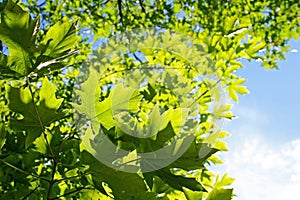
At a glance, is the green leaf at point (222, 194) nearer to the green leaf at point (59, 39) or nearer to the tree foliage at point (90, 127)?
the tree foliage at point (90, 127)

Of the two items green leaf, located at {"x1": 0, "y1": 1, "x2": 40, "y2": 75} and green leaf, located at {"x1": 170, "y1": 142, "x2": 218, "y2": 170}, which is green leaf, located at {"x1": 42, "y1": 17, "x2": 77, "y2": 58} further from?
green leaf, located at {"x1": 170, "y1": 142, "x2": 218, "y2": 170}

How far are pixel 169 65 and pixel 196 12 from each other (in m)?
3.05

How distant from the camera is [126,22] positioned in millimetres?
5164

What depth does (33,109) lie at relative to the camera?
0.96 meters

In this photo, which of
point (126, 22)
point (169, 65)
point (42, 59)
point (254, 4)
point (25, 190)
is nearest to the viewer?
point (42, 59)

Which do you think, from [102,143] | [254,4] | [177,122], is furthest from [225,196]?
[254,4]

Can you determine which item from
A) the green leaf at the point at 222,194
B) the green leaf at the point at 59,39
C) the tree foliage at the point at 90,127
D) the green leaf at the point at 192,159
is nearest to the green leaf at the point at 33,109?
the tree foliage at the point at 90,127

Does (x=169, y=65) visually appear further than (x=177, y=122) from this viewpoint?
Yes

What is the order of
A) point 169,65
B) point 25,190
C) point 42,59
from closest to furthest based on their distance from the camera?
point 42,59 < point 25,190 < point 169,65

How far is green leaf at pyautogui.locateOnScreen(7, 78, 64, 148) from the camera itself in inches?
37.5

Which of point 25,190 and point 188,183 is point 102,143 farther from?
point 25,190

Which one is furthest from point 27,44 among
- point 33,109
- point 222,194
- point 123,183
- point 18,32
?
point 222,194

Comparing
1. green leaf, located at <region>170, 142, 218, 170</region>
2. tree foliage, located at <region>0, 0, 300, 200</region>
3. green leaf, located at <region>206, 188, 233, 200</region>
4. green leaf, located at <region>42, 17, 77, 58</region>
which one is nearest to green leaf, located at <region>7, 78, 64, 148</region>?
tree foliage, located at <region>0, 0, 300, 200</region>

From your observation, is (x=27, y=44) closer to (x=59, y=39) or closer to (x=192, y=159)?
(x=59, y=39)
